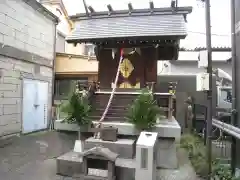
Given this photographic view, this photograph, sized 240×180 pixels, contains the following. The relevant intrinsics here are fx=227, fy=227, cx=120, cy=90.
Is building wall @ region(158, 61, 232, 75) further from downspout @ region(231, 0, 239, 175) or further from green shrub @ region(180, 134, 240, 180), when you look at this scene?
downspout @ region(231, 0, 239, 175)

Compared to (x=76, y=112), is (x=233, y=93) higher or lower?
higher

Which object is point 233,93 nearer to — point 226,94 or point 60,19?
point 226,94

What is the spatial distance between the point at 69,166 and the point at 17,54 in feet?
23.7

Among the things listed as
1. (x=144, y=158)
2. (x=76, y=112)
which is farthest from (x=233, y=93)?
(x=76, y=112)

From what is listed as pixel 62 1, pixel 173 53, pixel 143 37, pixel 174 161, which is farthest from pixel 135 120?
pixel 62 1

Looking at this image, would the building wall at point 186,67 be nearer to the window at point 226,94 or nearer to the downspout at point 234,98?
the window at point 226,94

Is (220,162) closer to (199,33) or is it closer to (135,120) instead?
(135,120)

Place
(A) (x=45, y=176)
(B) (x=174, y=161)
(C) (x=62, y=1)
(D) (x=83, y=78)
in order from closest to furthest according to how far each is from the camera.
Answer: (A) (x=45, y=176)
(B) (x=174, y=161)
(D) (x=83, y=78)
(C) (x=62, y=1)

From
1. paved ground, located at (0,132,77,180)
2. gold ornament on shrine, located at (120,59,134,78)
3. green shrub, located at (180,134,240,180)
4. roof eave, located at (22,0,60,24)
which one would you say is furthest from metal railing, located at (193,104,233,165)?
roof eave, located at (22,0,60,24)

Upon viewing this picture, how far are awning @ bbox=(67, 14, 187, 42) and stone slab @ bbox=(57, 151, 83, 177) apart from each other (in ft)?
13.8

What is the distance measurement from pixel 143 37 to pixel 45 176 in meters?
5.13

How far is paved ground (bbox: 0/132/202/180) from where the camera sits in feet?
19.6

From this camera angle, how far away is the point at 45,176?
5.85 m

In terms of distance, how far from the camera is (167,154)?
264 inches
